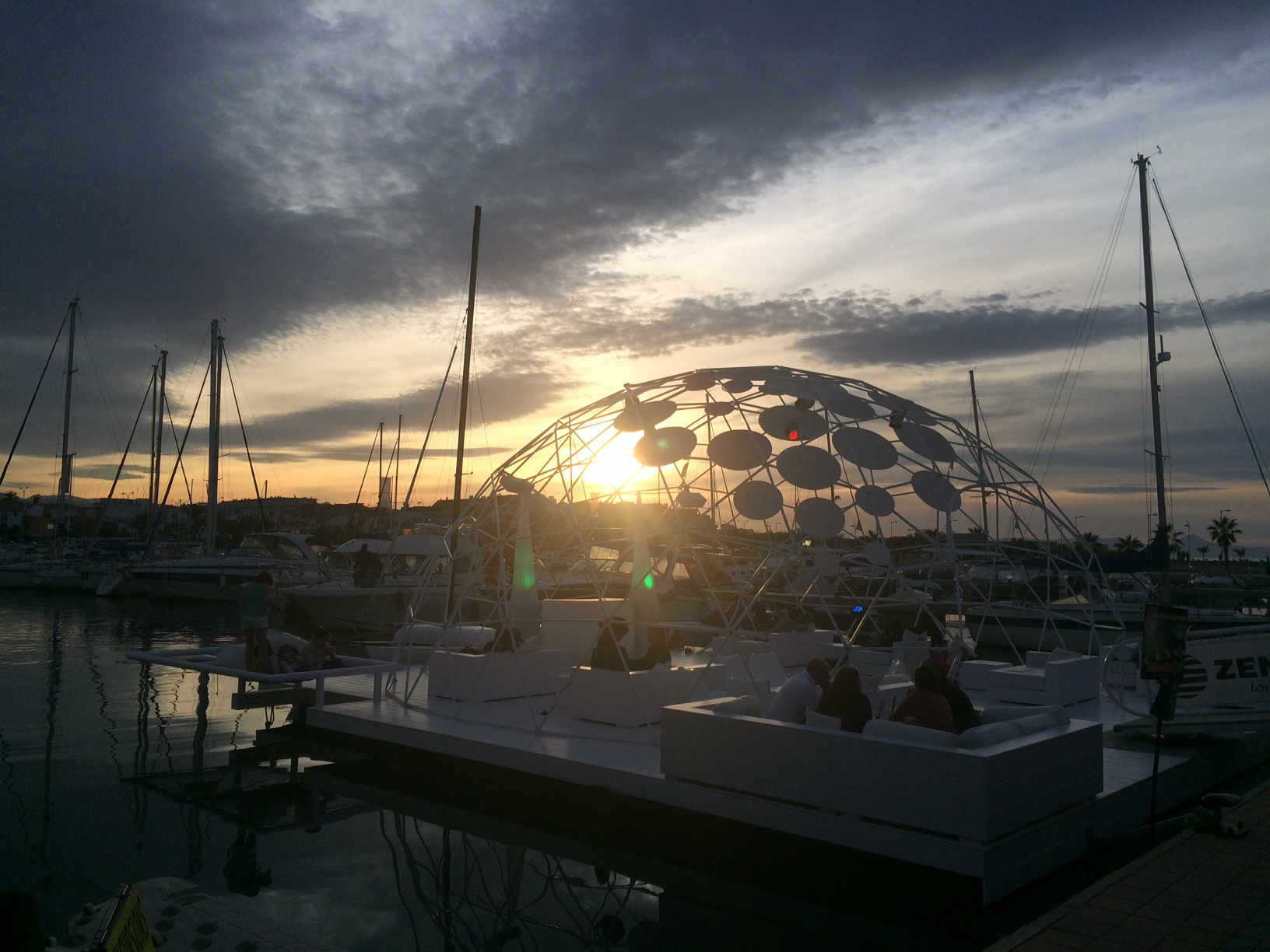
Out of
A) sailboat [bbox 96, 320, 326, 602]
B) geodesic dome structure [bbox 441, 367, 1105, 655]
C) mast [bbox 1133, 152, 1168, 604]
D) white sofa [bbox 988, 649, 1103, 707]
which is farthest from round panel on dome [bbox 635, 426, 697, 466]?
sailboat [bbox 96, 320, 326, 602]

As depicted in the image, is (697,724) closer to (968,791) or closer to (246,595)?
(968,791)

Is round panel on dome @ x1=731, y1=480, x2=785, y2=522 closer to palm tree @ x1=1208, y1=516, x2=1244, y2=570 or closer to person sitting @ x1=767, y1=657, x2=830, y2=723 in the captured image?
person sitting @ x1=767, y1=657, x2=830, y2=723

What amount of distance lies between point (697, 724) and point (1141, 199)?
694 inches

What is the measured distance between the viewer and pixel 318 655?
37.2ft

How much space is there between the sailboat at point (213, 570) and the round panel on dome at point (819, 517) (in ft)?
83.0

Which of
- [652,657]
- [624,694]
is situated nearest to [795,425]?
[652,657]

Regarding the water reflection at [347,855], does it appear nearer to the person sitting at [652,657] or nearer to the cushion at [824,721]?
the cushion at [824,721]

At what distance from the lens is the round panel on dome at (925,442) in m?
10.5

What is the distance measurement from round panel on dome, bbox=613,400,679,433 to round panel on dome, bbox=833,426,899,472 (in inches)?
81.0

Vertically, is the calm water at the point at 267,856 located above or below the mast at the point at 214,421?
below

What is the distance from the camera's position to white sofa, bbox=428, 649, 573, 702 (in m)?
10.1

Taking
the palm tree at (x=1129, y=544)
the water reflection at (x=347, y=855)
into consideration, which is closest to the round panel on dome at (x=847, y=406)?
the water reflection at (x=347, y=855)

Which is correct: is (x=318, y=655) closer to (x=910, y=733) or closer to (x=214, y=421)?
(x=910, y=733)

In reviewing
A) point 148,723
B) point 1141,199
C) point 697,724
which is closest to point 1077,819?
point 697,724
